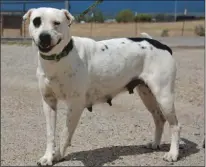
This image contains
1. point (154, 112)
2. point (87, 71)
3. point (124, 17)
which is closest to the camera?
point (87, 71)

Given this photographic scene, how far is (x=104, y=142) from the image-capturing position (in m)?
7.25

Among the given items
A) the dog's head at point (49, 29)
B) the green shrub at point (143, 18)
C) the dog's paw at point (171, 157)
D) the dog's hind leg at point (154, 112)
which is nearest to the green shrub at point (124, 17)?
the green shrub at point (143, 18)

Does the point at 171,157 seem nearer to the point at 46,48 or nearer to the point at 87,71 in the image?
the point at 87,71

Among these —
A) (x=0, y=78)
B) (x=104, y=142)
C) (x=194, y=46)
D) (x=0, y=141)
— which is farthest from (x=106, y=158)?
(x=194, y=46)

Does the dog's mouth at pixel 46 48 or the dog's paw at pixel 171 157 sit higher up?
the dog's mouth at pixel 46 48

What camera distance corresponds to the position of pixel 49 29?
5.45 metres

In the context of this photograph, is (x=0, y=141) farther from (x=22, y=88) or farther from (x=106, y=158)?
(x=22, y=88)

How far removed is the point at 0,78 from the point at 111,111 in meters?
4.95

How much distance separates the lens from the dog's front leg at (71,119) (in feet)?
19.7

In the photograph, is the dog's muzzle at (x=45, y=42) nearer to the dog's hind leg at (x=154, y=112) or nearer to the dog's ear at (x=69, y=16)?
the dog's ear at (x=69, y=16)

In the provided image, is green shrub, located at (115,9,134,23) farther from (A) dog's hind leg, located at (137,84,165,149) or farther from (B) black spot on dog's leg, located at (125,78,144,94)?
(B) black spot on dog's leg, located at (125,78,144,94)

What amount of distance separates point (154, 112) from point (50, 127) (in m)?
1.60

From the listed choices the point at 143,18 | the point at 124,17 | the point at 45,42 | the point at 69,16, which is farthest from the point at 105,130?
the point at 143,18

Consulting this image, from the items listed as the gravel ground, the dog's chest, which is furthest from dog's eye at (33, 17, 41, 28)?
the gravel ground
